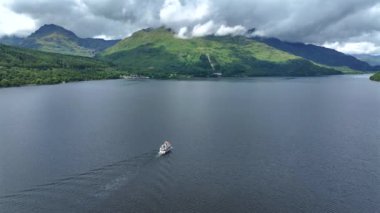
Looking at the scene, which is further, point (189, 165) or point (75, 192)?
point (189, 165)

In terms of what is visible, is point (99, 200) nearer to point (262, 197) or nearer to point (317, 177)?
point (262, 197)

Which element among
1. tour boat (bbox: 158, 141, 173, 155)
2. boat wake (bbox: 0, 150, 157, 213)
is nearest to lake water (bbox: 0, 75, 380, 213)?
boat wake (bbox: 0, 150, 157, 213)

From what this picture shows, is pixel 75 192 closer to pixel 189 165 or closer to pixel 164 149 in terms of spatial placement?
pixel 189 165

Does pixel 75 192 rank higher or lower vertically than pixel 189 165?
lower

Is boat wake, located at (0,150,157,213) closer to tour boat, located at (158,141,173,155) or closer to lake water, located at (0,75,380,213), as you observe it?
lake water, located at (0,75,380,213)

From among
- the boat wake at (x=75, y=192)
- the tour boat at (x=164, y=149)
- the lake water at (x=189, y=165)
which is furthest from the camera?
the tour boat at (x=164, y=149)

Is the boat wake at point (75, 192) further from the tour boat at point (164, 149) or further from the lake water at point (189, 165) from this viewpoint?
the tour boat at point (164, 149)

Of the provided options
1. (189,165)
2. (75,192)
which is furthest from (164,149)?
(75,192)


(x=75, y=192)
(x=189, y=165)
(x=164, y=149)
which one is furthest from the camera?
(x=164, y=149)

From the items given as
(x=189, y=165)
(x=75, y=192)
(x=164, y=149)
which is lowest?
(x=75, y=192)

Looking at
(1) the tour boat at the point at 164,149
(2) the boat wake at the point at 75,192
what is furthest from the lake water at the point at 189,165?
(1) the tour boat at the point at 164,149

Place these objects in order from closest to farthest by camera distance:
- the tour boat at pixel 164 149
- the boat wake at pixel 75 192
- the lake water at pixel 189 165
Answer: the boat wake at pixel 75 192 < the lake water at pixel 189 165 < the tour boat at pixel 164 149
